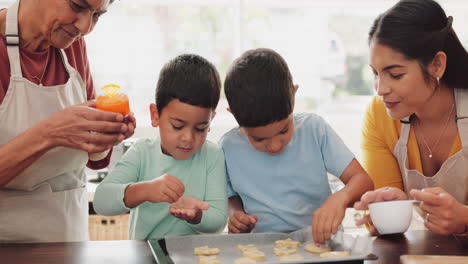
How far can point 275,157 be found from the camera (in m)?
1.77

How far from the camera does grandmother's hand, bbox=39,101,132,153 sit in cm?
149

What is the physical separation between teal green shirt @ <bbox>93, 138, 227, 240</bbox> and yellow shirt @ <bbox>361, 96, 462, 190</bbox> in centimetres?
55

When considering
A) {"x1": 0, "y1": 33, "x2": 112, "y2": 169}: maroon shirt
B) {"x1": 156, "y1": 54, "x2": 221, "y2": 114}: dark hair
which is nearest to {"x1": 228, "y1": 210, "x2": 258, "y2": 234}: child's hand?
{"x1": 156, "y1": 54, "x2": 221, "y2": 114}: dark hair

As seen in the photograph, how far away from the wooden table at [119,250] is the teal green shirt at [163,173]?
157 millimetres

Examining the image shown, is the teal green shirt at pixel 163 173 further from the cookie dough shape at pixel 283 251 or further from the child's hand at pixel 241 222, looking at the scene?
the cookie dough shape at pixel 283 251

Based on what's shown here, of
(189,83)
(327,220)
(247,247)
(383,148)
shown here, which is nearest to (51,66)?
(189,83)

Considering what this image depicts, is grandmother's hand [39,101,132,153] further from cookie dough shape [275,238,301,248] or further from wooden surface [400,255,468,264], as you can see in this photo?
wooden surface [400,255,468,264]

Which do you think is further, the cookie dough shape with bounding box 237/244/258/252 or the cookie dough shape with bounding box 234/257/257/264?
the cookie dough shape with bounding box 237/244/258/252

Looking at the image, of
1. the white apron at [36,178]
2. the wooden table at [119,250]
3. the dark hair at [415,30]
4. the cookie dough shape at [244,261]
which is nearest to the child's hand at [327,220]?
the wooden table at [119,250]

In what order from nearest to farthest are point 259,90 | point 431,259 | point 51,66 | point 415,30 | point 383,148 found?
point 431,259 → point 259,90 → point 415,30 → point 51,66 → point 383,148

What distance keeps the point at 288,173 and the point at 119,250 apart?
57 cm

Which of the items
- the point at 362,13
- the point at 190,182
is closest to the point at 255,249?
the point at 190,182

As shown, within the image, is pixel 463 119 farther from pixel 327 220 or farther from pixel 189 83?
pixel 189 83

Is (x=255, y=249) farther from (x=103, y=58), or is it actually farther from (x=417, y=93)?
(x=103, y=58)
